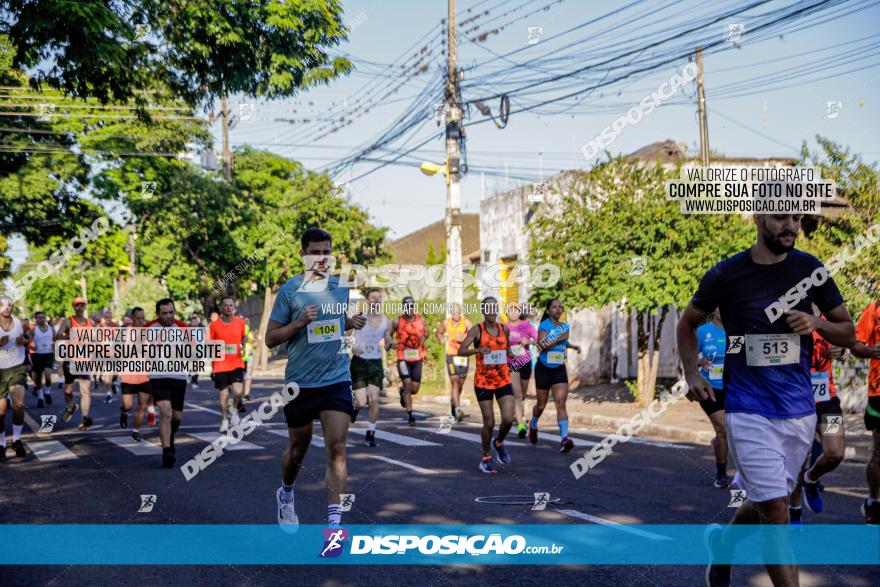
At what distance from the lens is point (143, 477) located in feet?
34.1

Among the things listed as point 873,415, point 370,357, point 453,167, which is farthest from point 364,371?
point 453,167

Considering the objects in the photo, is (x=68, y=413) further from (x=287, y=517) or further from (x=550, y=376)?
(x=287, y=517)

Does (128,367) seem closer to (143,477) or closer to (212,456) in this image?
(212,456)

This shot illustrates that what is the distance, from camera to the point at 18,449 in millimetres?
12742

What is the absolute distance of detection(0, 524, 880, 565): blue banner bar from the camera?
6406 mm

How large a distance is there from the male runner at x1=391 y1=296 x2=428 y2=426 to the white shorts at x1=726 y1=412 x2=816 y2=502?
11678 mm

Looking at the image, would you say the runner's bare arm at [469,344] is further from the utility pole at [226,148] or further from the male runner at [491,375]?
the utility pole at [226,148]

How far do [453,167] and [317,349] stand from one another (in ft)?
53.2

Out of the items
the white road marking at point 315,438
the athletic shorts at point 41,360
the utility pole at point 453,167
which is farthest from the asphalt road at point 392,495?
the athletic shorts at point 41,360

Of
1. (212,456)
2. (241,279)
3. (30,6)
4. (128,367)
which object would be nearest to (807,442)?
(212,456)

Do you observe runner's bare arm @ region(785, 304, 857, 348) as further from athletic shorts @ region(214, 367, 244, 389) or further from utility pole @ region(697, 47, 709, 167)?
utility pole @ region(697, 47, 709, 167)

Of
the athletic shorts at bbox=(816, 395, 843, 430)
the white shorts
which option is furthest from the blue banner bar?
the white shorts

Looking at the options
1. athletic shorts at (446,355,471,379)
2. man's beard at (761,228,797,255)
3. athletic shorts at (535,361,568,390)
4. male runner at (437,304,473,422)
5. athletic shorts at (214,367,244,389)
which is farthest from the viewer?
male runner at (437,304,473,422)

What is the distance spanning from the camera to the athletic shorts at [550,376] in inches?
514
